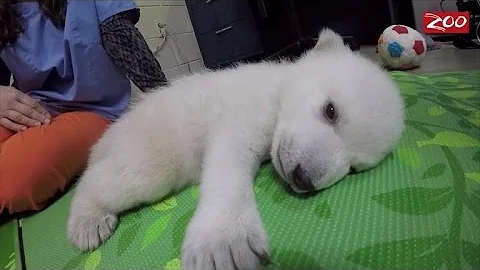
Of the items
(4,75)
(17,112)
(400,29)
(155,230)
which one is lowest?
(155,230)

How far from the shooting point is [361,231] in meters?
0.52

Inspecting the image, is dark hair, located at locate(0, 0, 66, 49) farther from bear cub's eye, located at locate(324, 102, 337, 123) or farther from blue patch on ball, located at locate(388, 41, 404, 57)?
blue patch on ball, located at locate(388, 41, 404, 57)

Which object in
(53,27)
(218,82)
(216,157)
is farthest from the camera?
(53,27)

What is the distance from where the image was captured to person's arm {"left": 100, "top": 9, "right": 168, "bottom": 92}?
1174 mm

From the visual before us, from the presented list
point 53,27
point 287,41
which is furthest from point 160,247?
point 287,41

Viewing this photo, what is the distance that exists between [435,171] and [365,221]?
190 mm

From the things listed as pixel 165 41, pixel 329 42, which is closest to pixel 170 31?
pixel 165 41

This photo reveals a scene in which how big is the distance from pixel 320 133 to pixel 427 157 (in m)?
0.22

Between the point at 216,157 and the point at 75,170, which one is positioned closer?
the point at 216,157

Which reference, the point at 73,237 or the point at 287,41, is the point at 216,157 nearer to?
the point at 73,237

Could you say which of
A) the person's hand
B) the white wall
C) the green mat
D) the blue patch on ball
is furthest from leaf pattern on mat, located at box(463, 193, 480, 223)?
the white wall

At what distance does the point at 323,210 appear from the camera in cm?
58

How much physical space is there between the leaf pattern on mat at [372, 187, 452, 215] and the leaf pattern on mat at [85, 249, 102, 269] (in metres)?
→ 0.46

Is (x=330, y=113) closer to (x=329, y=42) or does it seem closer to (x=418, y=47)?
(x=329, y=42)
